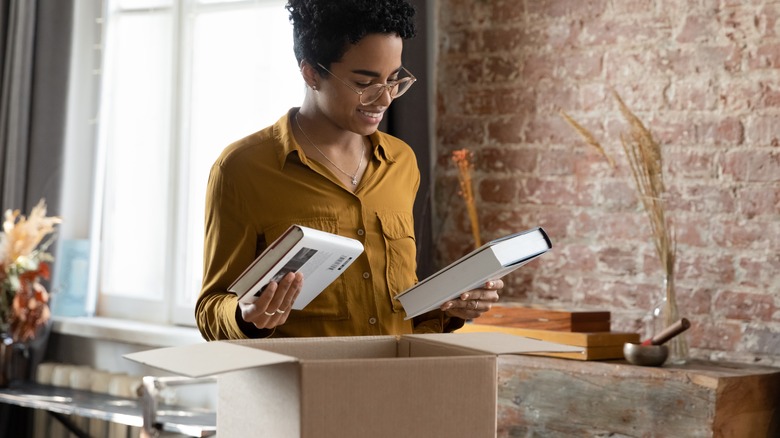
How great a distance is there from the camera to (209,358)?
1.00 meters

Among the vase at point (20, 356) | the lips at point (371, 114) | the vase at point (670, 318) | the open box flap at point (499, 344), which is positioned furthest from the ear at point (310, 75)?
the vase at point (20, 356)

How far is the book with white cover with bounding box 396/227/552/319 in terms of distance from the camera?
1.49 m

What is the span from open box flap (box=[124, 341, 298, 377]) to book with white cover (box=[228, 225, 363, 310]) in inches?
9.5

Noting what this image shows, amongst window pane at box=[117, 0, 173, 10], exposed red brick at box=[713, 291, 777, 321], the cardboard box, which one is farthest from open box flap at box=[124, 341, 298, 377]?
window pane at box=[117, 0, 173, 10]

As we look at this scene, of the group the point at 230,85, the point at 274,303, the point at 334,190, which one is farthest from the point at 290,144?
the point at 230,85

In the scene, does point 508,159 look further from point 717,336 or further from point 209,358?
point 209,358

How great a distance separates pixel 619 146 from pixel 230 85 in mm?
1643

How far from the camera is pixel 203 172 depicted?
400 centimetres

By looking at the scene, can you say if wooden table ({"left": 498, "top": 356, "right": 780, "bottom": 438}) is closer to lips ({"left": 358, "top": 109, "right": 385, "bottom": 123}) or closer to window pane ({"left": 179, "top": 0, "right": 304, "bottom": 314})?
lips ({"left": 358, "top": 109, "right": 385, "bottom": 123})

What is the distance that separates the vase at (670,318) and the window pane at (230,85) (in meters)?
1.60

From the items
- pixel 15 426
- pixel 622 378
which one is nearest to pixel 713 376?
pixel 622 378

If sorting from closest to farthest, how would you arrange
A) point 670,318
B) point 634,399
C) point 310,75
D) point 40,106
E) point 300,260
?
point 300,260 → point 310,75 → point 634,399 → point 670,318 → point 40,106

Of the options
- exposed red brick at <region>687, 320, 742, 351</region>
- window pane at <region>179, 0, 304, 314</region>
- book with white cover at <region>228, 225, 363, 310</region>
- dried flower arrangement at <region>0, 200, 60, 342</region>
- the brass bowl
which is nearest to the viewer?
book with white cover at <region>228, 225, 363, 310</region>

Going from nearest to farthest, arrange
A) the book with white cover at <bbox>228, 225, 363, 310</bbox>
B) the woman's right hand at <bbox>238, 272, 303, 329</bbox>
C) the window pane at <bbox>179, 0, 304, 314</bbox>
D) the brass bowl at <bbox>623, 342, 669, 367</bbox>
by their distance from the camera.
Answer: the book with white cover at <bbox>228, 225, 363, 310</bbox>, the woman's right hand at <bbox>238, 272, 303, 329</bbox>, the brass bowl at <bbox>623, 342, 669, 367</bbox>, the window pane at <bbox>179, 0, 304, 314</bbox>
